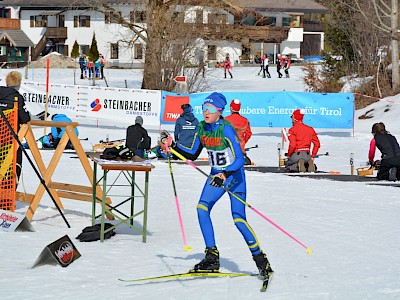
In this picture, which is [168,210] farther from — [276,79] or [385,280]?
[276,79]

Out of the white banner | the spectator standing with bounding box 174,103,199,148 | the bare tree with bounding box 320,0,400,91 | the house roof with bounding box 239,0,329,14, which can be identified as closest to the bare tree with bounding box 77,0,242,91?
the bare tree with bounding box 320,0,400,91

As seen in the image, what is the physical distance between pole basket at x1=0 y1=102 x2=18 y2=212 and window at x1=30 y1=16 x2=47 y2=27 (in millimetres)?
77136

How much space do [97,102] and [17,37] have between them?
191 ft

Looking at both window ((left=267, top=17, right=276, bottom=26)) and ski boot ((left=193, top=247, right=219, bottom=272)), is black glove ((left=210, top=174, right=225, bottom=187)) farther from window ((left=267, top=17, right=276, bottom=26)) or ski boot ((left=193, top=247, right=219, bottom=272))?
window ((left=267, top=17, right=276, bottom=26))

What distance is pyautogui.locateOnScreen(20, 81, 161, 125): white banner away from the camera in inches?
1043

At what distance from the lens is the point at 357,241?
10.6m

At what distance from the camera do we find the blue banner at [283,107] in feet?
85.2

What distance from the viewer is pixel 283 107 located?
1033 inches

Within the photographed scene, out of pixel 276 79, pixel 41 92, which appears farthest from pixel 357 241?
pixel 276 79

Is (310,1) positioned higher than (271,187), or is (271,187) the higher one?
(310,1)

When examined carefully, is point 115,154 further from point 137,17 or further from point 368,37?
point 137,17

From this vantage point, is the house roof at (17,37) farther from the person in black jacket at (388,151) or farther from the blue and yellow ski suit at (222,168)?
the blue and yellow ski suit at (222,168)

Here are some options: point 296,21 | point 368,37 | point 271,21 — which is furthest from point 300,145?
point 296,21

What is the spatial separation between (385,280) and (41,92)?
20524mm
